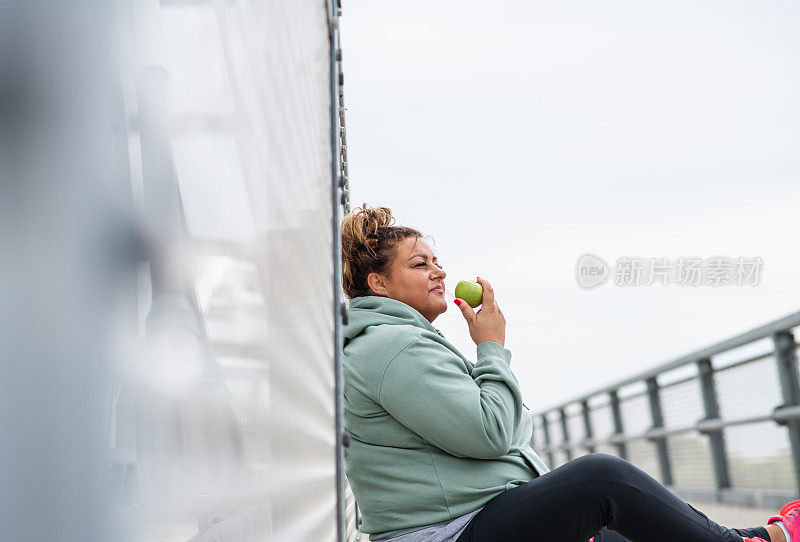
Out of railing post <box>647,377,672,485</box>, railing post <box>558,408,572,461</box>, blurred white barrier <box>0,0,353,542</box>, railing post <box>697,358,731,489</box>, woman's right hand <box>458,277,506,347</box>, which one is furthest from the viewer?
railing post <box>558,408,572,461</box>

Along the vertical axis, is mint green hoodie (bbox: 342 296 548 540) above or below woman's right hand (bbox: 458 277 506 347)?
below

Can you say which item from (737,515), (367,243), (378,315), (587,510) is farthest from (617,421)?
(587,510)

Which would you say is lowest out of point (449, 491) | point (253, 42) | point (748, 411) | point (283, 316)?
point (748, 411)

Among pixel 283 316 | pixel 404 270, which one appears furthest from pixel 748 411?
pixel 283 316

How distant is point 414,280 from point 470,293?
176 mm

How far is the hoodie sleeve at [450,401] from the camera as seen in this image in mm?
1867

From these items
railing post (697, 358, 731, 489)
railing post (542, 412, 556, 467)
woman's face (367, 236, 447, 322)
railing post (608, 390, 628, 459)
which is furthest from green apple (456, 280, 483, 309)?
railing post (542, 412, 556, 467)

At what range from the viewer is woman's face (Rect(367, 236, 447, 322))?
8.02ft

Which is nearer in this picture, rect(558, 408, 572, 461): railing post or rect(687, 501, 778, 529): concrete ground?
rect(687, 501, 778, 529): concrete ground

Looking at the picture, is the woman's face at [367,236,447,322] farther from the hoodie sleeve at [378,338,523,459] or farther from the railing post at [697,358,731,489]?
the railing post at [697,358,731,489]

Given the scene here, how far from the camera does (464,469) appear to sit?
76.2 inches

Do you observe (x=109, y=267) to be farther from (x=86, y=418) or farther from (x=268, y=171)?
(x=268, y=171)

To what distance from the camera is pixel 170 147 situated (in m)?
0.64

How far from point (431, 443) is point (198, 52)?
54.3 inches
